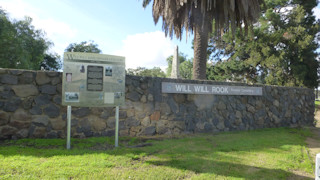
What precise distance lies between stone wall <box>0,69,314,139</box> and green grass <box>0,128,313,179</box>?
1.26 feet

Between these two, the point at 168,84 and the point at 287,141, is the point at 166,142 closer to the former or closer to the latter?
the point at 168,84

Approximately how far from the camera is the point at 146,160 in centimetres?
402

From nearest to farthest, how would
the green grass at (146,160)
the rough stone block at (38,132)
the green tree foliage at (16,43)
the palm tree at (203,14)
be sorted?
the green grass at (146,160) < the rough stone block at (38,132) < the palm tree at (203,14) < the green tree foliage at (16,43)

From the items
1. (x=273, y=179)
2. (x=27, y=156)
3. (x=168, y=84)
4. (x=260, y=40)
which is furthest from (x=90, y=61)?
(x=260, y=40)

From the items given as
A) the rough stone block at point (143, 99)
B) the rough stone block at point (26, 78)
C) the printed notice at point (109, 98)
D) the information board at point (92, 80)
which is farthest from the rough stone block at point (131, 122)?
the rough stone block at point (26, 78)

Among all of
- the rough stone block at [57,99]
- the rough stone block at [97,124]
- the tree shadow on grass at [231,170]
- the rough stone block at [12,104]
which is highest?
the rough stone block at [57,99]

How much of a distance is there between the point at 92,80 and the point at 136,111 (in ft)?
6.04

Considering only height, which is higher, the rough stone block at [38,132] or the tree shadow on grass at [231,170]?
the rough stone block at [38,132]

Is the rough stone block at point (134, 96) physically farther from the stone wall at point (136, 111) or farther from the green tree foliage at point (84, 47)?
the green tree foliage at point (84, 47)

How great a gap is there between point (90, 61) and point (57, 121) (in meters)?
1.75

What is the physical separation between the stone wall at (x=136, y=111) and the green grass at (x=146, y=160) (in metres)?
0.38

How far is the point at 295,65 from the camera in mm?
16078

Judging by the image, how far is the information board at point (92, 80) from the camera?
4.42 m

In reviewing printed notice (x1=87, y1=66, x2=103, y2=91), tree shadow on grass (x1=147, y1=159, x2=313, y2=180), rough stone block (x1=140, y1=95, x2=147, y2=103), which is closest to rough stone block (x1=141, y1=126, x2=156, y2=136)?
rough stone block (x1=140, y1=95, x2=147, y2=103)
